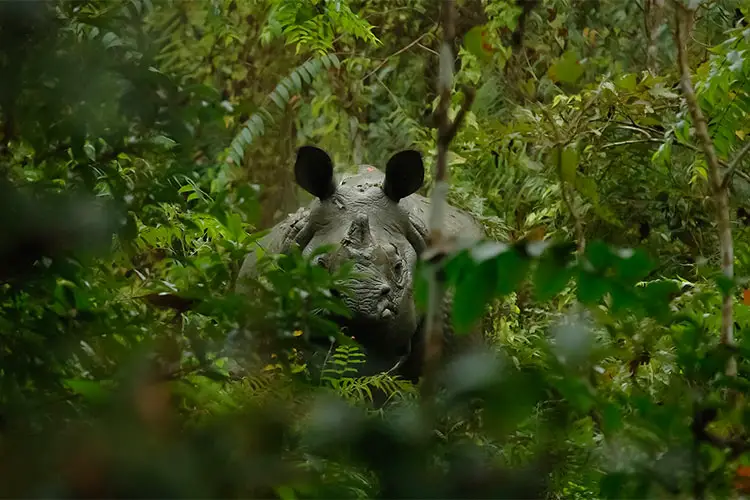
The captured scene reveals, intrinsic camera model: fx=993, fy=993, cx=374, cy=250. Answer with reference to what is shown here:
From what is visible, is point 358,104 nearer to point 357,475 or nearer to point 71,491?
point 357,475

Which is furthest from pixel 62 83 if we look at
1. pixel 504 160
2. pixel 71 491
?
pixel 504 160

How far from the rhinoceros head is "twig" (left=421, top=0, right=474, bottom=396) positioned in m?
2.66

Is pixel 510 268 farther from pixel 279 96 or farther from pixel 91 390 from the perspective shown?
pixel 279 96

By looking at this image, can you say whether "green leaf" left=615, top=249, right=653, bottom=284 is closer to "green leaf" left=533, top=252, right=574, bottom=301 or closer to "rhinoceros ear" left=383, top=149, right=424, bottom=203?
"green leaf" left=533, top=252, right=574, bottom=301

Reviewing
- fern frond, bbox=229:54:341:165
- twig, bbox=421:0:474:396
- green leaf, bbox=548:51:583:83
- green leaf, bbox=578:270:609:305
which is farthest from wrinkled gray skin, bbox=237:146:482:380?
green leaf, bbox=578:270:609:305

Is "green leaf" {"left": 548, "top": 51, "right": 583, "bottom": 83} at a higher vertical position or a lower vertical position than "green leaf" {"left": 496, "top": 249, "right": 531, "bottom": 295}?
higher

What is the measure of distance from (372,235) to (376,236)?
0.07 m

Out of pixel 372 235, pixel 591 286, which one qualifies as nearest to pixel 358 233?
pixel 372 235

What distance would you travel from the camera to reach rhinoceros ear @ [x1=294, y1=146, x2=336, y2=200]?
4.39 metres

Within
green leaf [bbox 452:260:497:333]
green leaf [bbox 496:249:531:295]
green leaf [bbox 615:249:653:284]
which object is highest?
green leaf [bbox 615:249:653:284]

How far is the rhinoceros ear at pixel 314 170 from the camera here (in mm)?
4387

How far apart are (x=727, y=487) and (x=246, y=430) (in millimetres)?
621

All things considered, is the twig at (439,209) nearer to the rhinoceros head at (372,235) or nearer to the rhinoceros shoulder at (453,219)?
the rhinoceros head at (372,235)

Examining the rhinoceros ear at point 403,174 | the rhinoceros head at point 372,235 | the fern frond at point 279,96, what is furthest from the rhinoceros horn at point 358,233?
the fern frond at point 279,96
